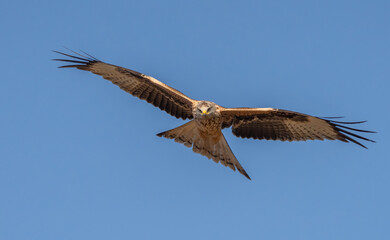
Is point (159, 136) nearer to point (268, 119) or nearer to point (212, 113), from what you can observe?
point (212, 113)

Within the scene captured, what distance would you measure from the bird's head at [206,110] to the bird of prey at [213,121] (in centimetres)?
4

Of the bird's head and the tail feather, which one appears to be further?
the tail feather

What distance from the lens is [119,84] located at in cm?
1095

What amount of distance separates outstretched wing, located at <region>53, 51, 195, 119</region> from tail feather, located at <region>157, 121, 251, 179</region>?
13.8 inches

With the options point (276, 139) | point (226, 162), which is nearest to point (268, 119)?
point (276, 139)

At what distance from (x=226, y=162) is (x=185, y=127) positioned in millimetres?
960

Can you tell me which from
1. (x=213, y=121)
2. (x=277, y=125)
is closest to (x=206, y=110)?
(x=213, y=121)

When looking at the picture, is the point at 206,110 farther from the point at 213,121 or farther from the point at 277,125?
the point at 277,125

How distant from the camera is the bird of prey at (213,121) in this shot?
1029 centimetres

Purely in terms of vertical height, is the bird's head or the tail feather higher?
the bird's head

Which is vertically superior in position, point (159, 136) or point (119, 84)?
point (119, 84)

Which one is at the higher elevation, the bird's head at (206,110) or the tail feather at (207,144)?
the bird's head at (206,110)

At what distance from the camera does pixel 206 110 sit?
9930mm

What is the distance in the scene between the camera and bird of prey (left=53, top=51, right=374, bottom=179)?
10.3 metres
